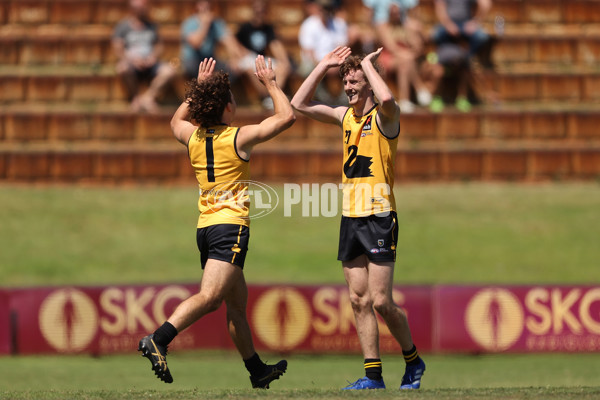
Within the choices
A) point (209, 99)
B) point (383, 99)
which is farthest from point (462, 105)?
point (209, 99)

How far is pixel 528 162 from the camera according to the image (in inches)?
672

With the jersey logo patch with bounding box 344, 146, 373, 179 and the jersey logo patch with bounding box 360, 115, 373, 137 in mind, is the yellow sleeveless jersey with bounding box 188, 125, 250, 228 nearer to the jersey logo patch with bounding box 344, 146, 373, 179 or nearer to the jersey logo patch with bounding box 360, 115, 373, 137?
the jersey logo patch with bounding box 344, 146, 373, 179

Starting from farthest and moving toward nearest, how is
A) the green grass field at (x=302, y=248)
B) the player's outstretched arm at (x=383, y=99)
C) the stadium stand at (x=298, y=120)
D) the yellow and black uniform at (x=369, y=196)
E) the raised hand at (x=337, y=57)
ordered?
the stadium stand at (x=298, y=120), the green grass field at (x=302, y=248), the raised hand at (x=337, y=57), the yellow and black uniform at (x=369, y=196), the player's outstretched arm at (x=383, y=99)

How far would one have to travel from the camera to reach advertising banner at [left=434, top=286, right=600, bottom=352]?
41.2 ft

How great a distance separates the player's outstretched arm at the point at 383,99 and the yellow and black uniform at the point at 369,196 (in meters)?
0.06

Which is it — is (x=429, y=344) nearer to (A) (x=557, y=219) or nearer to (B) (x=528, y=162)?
(A) (x=557, y=219)

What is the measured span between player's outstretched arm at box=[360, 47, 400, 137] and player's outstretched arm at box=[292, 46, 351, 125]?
1.27 feet

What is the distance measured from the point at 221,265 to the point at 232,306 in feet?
1.72

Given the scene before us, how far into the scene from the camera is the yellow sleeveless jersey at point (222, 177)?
747 centimetres

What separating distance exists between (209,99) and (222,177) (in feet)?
1.98

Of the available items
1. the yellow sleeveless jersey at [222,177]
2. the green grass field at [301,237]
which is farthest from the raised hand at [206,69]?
the green grass field at [301,237]

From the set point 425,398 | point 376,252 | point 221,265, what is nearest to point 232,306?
point 221,265

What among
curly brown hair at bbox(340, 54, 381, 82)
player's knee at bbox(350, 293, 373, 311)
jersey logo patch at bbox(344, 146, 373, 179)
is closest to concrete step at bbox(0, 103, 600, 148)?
curly brown hair at bbox(340, 54, 381, 82)

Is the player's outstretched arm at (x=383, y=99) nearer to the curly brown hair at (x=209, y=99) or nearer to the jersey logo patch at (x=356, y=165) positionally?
the jersey logo patch at (x=356, y=165)
